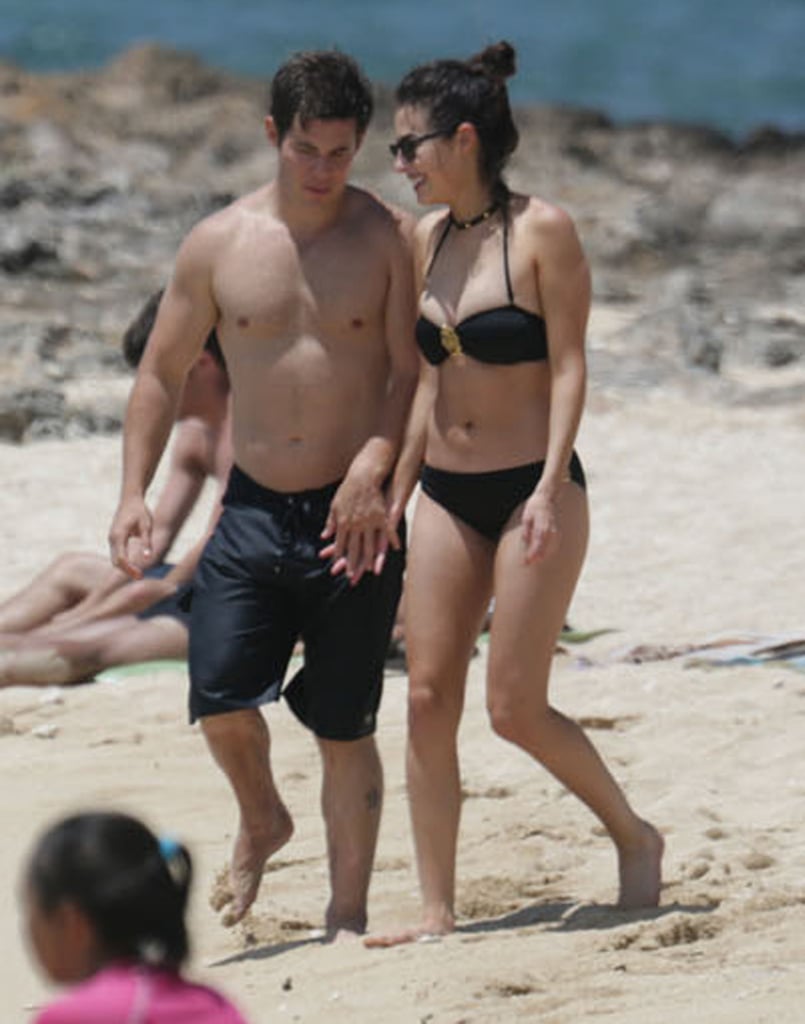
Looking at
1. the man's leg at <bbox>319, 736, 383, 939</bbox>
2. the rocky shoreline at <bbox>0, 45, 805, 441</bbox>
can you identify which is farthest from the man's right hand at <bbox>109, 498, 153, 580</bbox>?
the rocky shoreline at <bbox>0, 45, 805, 441</bbox>

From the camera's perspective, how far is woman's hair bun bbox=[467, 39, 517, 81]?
195 inches

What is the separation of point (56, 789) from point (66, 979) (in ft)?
12.3

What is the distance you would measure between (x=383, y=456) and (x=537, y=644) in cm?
53

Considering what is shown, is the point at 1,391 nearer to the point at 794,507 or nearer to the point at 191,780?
the point at 794,507

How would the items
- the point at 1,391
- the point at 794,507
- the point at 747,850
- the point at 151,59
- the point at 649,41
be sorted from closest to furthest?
1. the point at 747,850
2. the point at 794,507
3. the point at 1,391
4. the point at 151,59
5. the point at 649,41

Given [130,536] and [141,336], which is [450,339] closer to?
[130,536]

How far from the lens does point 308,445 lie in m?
5.12

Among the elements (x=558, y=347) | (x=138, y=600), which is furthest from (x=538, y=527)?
(x=138, y=600)

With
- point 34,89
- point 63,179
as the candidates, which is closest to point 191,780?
point 63,179

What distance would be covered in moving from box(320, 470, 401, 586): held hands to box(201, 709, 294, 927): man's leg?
0.44 metres

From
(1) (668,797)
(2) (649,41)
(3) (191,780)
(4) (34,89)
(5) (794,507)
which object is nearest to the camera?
(1) (668,797)

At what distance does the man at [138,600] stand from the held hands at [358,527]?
2.57 m

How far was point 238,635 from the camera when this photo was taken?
505 centimetres

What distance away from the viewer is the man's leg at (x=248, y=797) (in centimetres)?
513
